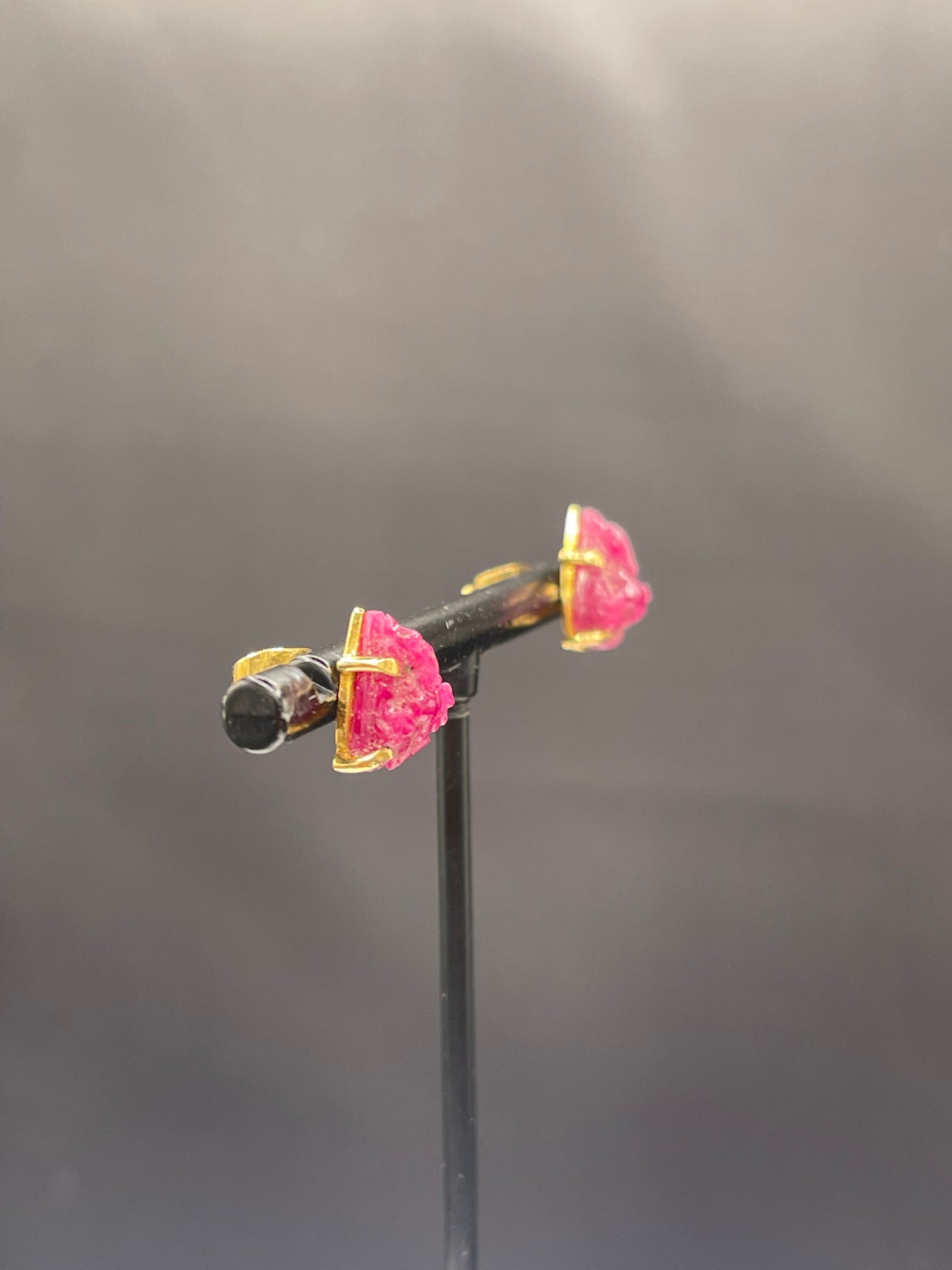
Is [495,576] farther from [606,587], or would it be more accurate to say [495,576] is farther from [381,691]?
[381,691]

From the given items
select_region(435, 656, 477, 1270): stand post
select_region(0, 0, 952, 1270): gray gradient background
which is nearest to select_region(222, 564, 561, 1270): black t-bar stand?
select_region(435, 656, 477, 1270): stand post

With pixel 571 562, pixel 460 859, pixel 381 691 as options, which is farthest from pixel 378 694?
pixel 571 562

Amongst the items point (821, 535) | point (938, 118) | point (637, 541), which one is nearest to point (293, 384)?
point (637, 541)

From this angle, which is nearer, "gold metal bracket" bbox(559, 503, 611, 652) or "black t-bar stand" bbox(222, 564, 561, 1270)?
"black t-bar stand" bbox(222, 564, 561, 1270)

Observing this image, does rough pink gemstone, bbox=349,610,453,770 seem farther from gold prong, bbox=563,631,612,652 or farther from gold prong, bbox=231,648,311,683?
gold prong, bbox=563,631,612,652

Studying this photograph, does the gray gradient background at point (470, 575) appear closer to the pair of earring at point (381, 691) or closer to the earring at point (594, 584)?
the earring at point (594, 584)

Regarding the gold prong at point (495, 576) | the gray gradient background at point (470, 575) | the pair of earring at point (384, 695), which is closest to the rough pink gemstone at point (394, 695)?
the pair of earring at point (384, 695)

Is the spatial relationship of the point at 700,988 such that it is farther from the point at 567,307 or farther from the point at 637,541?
the point at 567,307
